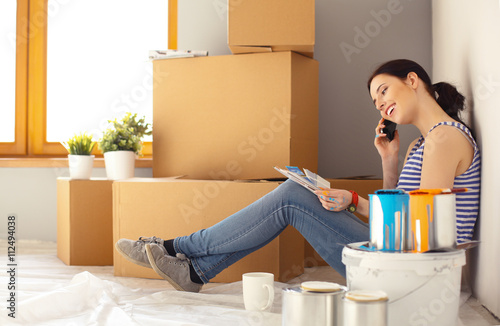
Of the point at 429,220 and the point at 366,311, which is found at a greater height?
the point at 429,220

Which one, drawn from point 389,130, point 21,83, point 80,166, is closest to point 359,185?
point 389,130

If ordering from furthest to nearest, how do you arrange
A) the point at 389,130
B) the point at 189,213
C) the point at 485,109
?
the point at 189,213 → the point at 389,130 → the point at 485,109

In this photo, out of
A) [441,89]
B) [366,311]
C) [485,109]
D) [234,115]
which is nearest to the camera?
[366,311]

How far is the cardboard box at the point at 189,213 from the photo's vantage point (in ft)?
5.57

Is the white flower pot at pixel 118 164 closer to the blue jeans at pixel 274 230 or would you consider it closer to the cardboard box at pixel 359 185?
the blue jeans at pixel 274 230

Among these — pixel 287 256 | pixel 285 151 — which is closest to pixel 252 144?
pixel 285 151

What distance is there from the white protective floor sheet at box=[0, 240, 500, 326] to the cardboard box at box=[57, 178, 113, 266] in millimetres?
234

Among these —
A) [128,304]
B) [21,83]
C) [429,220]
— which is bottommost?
[128,304]

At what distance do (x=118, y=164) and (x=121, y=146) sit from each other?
0.27 ft

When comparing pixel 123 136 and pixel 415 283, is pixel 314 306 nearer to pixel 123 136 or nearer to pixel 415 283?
pixel 415 283

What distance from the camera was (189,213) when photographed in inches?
68.0

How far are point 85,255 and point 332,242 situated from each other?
1.12 m

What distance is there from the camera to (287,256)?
1.74m

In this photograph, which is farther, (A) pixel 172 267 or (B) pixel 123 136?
(B) pixel 123 136
